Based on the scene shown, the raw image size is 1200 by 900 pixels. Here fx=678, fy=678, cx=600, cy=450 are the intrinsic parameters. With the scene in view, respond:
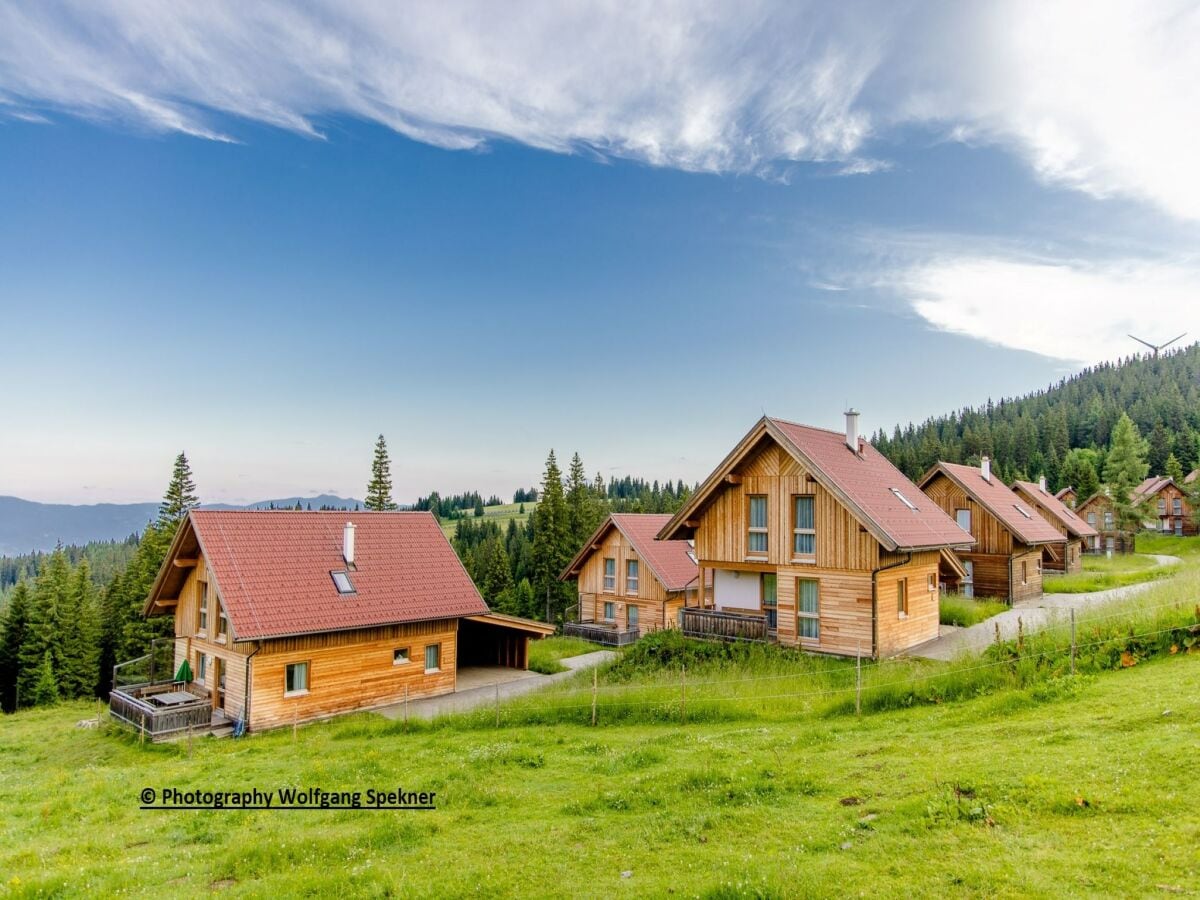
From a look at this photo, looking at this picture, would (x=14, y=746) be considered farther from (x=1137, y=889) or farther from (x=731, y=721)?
(x=1137, y=889)

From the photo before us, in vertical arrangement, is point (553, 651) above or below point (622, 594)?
below

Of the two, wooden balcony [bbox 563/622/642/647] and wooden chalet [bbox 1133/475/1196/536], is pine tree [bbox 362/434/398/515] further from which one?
wooden chalet [bbox 1133/475/1196/536]

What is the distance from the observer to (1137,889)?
18.4 ft

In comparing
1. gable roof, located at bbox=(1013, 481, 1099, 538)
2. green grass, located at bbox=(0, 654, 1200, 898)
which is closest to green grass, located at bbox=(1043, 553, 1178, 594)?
gable roof, located at bbox=(1013, 481, 1099, 538)

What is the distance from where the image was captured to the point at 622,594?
40469 millimetres

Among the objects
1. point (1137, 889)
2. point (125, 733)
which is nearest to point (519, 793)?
point (1137, 889)

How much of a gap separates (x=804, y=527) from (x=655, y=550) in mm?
16905

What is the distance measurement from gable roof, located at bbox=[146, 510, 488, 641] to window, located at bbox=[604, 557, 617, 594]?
13966 mm

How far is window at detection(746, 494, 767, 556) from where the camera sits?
24391 millimetres

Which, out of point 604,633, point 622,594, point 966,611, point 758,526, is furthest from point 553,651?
point 966,611

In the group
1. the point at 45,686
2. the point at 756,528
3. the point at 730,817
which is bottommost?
the point at 45,686

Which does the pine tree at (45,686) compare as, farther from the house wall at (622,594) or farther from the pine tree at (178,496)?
the house wall at (622,594)

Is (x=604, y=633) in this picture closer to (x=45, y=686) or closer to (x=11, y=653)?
(x=45, y=686)

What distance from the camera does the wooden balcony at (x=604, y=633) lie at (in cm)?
3794
